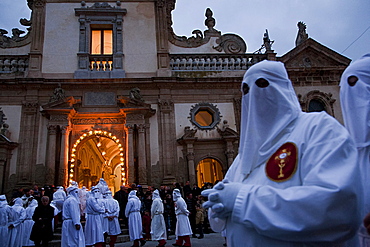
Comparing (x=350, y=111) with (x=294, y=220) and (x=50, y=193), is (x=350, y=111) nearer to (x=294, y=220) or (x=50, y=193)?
(x=294, y=220)

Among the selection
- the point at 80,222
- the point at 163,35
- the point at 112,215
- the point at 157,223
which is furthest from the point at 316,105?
the point at 80,222

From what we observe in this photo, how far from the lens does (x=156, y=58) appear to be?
17797 millimetres

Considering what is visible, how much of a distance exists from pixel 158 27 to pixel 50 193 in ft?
36.3

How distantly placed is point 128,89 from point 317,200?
15.8 metres

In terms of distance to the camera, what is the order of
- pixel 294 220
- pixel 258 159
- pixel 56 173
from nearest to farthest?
1. pixel 294 220
2. pixel 258 159
3. pixel 56 173

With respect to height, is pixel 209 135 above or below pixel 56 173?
above

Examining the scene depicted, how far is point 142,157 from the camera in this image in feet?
51.3

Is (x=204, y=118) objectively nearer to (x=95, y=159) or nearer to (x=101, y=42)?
(x=101, y=42)

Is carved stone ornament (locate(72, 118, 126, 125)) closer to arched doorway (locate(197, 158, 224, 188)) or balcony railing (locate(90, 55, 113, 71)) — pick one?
balcony railing (locate(90, 55, 113, 71))

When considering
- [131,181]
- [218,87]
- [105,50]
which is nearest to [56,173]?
[131,181]

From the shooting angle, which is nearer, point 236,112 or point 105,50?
point 236,112

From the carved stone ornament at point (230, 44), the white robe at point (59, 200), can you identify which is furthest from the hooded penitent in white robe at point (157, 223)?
the carved stone ornament at point (230, 44)

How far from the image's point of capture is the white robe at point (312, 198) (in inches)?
65.6

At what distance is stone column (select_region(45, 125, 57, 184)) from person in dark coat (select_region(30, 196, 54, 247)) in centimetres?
655
